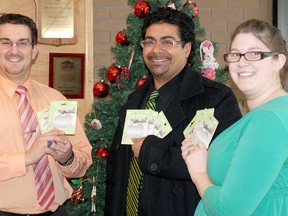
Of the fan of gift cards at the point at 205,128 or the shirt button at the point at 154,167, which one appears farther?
the shirt button at the point at 154,167

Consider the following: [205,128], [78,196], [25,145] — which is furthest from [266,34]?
[78,196]

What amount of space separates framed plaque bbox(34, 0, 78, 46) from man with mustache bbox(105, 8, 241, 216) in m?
1.53

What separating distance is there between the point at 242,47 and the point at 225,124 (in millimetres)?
837

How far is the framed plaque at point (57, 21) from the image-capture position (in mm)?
4391

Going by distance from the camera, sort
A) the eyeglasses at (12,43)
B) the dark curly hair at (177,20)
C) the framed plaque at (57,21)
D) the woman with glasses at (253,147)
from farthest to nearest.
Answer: the framed plaque at (57,21) → the dark curly hair at (177,20) → the eyeglasses at (12,43) → the woman with glasses at (253,147)

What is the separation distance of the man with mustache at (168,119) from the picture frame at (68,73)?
151 centimetres

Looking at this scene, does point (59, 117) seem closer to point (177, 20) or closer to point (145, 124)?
point (145, 124)

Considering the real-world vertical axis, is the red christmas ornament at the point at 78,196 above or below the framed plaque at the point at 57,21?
below

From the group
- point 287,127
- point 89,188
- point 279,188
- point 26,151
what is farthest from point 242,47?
point 89,188

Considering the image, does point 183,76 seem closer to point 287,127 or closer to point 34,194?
point 34,194

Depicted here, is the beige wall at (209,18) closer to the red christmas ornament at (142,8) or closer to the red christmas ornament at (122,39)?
the red christmas ornament at (122,39)

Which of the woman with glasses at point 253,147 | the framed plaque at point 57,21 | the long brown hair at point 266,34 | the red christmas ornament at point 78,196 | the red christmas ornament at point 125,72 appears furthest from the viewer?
the framed plaque at point 57,21

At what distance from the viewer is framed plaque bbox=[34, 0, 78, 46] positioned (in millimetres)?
4391

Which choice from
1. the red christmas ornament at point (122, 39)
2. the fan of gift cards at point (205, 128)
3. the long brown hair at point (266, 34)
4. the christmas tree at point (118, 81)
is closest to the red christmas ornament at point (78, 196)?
the christmas tree at point (118, 81)
